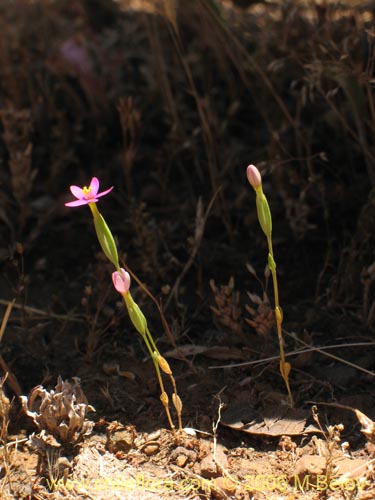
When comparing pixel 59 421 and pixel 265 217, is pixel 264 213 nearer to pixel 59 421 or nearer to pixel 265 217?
pixel 265 217

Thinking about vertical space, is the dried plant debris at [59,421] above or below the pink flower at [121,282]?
below

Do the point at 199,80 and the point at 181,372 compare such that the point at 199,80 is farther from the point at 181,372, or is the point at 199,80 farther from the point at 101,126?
the point at 181,372

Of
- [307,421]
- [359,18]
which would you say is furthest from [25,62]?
[307,421]

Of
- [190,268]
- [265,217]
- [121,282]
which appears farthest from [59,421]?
[190,268]

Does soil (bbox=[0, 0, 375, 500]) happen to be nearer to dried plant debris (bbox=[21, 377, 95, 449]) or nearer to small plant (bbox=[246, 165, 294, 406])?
dried plant debris (bbox=[21, 377, 95, 449])

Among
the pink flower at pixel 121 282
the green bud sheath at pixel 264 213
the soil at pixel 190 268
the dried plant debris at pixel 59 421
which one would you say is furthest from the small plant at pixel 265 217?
the dried plant debris at pixel 59 421

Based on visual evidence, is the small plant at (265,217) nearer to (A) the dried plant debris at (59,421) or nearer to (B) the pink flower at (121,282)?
(B) the pink flower at (121,282)

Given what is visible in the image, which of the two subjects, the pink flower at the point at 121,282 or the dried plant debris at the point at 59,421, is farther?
the dried plant debris at the point at 59,421
